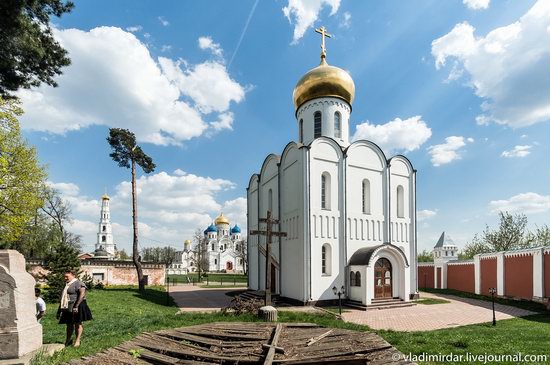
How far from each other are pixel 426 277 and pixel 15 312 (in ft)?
96.7

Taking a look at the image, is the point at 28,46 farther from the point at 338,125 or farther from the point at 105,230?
the point at 105,230

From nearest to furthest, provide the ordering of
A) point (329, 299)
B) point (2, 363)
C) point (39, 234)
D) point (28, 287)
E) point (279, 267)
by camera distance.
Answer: point (2, 363), point (28, 287), point (329, 299), point (279, 267), point (39, 234)

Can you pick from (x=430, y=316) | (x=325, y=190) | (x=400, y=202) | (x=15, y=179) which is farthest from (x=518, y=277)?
(x=15, y=179)

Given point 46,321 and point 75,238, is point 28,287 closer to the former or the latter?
point 46,321

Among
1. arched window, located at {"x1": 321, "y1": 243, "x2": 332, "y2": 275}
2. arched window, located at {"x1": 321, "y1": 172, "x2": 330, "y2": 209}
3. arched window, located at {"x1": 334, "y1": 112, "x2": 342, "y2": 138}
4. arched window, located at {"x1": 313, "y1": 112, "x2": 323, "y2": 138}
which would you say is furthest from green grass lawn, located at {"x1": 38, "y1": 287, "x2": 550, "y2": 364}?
arched window, located at {"x1": 334, "y1": 112, "x2": 342, "y2": 138}

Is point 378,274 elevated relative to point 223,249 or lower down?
elevated

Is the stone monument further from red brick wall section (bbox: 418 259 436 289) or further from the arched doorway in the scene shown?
red brick wall section (bbox: 418 259 436 289)

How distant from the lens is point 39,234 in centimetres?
2814

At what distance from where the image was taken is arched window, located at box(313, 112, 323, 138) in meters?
20.6

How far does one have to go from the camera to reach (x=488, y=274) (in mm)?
21219

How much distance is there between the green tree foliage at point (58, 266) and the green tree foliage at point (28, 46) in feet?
33.1

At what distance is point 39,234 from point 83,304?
26.3m

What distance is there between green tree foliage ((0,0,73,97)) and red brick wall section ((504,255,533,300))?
72.9ft

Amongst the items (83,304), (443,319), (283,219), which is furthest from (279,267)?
(83,304)
